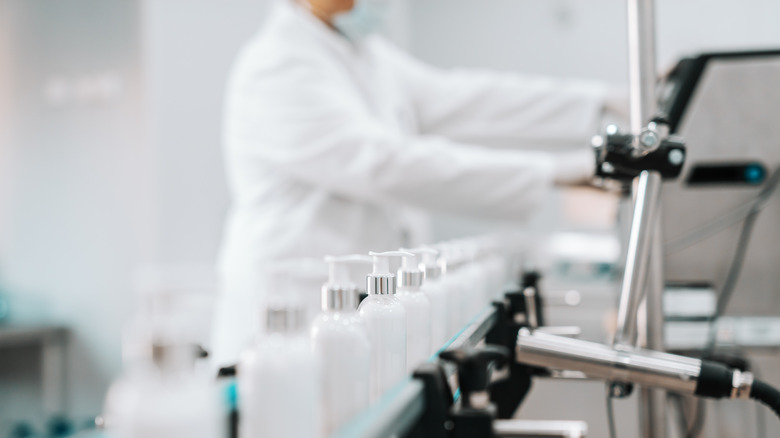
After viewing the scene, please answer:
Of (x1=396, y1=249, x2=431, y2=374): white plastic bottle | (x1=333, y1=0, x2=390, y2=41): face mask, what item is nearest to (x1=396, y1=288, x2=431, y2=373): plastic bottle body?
(x1=396, y1=249, x2=431, y2=374): white plastic bottle

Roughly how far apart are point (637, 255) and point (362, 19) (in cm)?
118

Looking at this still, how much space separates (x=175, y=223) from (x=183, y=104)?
1.37 ft

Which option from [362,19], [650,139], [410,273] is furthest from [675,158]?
[362,19]

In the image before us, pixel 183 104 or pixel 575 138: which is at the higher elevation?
pixel 183 104

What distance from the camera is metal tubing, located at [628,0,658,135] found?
816mm

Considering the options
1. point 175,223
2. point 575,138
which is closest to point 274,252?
point 175,223

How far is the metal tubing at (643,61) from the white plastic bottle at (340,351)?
1.77ft

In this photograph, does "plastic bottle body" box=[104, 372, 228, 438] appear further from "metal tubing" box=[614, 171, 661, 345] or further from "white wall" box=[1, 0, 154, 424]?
"white wall" box=[1, 0, 154, 424]

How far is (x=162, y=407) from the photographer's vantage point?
277 mm

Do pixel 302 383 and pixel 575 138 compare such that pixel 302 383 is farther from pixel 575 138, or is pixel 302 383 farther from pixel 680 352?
pixel 575 138

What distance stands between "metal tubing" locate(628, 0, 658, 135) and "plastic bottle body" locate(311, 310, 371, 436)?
55 centimetres

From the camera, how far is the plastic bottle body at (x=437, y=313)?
0.59 m

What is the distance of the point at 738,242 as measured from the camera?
1169 mm

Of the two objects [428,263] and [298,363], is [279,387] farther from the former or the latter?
[428,263]
